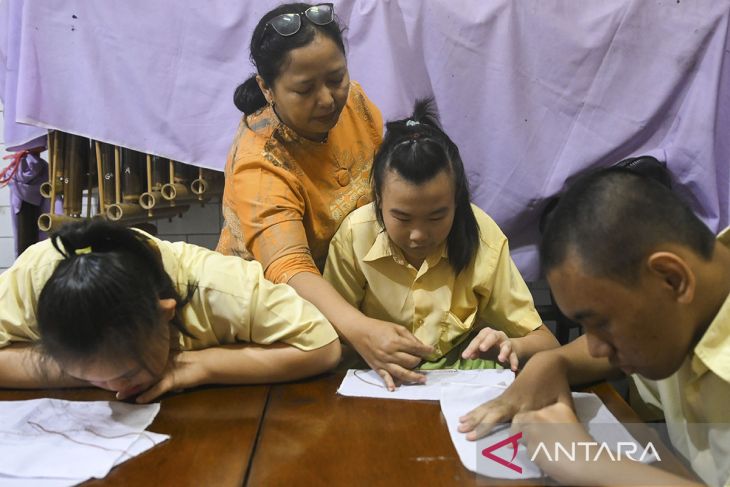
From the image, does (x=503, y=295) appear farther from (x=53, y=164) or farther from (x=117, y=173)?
(x=53, y=164)

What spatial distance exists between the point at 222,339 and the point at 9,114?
1219 mm

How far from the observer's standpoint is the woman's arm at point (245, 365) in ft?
3.66

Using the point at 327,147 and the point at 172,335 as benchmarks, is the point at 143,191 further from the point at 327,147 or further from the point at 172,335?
the point at 172,335

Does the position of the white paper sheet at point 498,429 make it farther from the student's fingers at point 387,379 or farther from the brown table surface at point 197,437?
the brown table surface at point 197,437

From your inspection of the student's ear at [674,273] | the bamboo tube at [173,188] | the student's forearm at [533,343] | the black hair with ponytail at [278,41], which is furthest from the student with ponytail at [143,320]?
the bamboo tube at [173,188]

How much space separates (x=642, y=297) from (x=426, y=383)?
1.41ft

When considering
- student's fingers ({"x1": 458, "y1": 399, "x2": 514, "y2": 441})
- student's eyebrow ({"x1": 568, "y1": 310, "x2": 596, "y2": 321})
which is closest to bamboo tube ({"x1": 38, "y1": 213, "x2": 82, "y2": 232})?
student's fingers ({"x1": 458, "y1": 399, "x2": 514, "y2": 441})

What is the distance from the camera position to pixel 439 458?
2.83ft

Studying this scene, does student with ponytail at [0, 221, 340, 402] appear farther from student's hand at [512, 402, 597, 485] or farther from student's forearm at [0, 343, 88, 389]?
student's hand at [512, 402, 597, 485]

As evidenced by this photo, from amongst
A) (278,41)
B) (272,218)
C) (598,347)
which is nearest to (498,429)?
(598,347)

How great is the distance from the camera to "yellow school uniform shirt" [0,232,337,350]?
1135mm

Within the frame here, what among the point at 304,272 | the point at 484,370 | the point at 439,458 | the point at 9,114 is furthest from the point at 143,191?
the point at 439,458

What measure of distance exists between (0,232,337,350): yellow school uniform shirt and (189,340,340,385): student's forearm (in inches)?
0.7

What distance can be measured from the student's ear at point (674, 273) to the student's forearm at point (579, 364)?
0.28m
